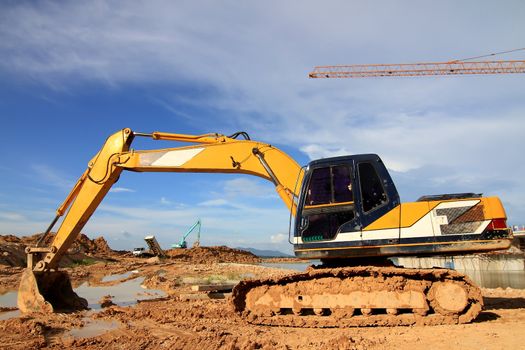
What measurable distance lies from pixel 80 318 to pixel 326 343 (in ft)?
18.4

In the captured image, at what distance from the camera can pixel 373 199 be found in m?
7.12

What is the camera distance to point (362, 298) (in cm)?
695

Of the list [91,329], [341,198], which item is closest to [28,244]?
[91,329]

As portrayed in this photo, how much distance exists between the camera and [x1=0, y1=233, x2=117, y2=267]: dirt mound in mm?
23748

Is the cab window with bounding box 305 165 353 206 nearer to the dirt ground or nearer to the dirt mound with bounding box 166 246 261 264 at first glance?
the dirt ground

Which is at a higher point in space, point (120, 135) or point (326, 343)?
point (120, 135)

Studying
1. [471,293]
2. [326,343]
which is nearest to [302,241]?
[326,343]

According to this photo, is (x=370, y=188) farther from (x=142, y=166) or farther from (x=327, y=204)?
(x=142, y=166)

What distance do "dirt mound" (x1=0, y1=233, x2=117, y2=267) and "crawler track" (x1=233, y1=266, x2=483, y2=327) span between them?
50.9ft

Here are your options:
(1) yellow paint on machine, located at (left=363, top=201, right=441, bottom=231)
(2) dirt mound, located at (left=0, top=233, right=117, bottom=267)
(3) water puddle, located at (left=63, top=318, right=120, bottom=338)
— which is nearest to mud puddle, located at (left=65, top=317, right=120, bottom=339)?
(3) water puddle, located at (left=63, top=318, right=120, bottom=338)

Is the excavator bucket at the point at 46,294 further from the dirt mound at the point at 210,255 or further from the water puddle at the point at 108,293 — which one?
the dirt mound at the point at 210,255

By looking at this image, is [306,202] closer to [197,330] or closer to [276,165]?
[276,165]

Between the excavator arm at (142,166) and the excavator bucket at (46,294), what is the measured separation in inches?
0.9

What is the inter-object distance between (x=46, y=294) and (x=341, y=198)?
7523mm
